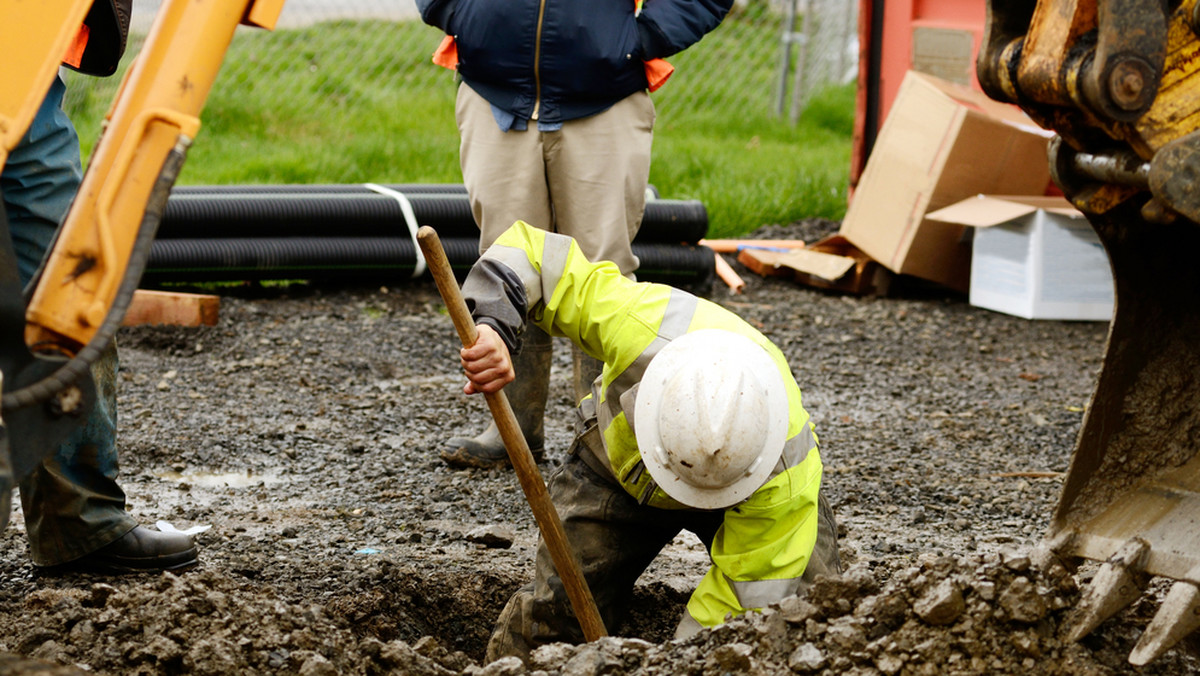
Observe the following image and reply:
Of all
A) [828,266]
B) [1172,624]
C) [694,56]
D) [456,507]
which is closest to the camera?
[1172,624]

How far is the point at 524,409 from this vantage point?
4.33 m

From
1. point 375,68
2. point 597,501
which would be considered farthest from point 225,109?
point 597,501

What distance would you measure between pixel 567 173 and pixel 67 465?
1.90m

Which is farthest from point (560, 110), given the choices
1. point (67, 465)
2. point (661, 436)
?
point (67, 465)

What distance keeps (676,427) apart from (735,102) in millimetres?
9103

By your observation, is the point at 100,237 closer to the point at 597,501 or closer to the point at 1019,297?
the point at 597,501

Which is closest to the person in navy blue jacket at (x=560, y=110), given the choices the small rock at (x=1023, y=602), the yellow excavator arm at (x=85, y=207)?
the small rock at (x=1023, y=602)

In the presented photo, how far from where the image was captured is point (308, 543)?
3.69 m

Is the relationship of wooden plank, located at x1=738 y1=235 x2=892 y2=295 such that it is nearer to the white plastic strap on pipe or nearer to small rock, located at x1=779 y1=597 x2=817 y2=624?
the white plastic strap on pipe

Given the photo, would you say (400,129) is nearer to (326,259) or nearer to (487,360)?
(326,259)

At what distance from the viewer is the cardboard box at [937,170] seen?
7.05 m

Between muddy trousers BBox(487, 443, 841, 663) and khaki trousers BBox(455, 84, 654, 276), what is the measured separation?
1.19m

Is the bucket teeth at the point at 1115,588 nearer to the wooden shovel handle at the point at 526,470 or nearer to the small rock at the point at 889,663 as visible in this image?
the small rock at the point at 889,663

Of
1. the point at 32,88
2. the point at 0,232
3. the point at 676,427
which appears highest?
the point at 32,88
